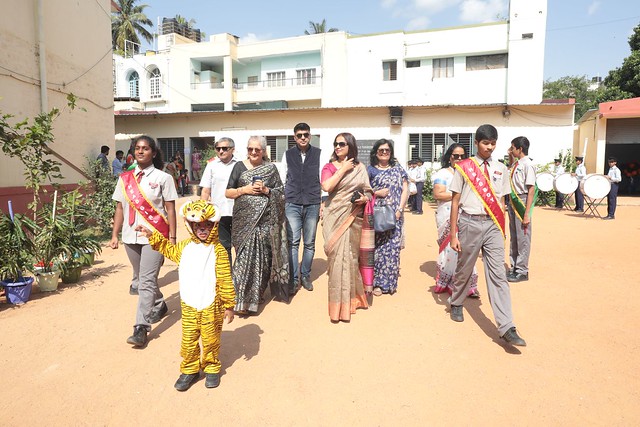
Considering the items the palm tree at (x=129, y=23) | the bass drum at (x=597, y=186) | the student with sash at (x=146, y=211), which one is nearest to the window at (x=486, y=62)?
the bass drum at (x=597, y=186)

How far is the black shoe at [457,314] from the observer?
4117 millimetres

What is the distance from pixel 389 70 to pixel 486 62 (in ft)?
14.2

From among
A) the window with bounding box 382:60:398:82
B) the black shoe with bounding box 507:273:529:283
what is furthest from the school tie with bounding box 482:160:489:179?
the window with bounding box 382:60:398:82

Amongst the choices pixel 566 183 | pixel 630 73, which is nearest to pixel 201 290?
pixel 566 183

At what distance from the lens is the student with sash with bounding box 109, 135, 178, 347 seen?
11.9ft

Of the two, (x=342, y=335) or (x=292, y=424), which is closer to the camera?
(x=292, y=424)

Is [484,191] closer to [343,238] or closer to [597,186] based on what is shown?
[343,238]

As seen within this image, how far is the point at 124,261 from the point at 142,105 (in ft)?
77.2

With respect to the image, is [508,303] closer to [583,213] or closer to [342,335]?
[342,335]

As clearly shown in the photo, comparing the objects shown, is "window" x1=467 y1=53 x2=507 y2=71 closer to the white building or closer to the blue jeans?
the white building

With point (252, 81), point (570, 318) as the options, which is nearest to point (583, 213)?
point (570, 318)

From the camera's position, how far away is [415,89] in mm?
19953

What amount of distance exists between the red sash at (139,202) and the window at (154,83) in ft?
83.8

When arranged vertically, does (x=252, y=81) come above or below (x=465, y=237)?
above
